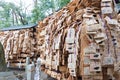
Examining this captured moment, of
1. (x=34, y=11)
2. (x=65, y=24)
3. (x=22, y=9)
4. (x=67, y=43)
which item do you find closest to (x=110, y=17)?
(x=67, y=43)

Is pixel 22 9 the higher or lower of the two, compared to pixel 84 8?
higher

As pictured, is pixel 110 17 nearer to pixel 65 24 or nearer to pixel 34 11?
pixel 65 24

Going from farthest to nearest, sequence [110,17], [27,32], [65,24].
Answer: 1. [27,32]
2. [65,24]
3. [110,17]

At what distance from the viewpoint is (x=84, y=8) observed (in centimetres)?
505

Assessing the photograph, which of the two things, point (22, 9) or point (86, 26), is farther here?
point (22, 9)

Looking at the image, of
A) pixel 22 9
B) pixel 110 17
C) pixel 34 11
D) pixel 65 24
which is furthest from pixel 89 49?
pixel 22 9

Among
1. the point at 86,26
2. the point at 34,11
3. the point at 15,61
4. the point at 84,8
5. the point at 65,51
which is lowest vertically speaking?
the point at 15,61

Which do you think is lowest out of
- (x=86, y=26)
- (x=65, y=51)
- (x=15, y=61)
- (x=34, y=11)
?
(x=15, y=61)

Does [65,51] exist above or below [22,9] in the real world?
below

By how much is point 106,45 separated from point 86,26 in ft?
1.57

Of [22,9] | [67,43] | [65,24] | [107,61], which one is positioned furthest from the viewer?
[22,9]

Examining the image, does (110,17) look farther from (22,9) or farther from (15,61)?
(22,9)

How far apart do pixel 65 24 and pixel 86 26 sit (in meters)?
1.36

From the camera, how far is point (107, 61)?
4.14 m
